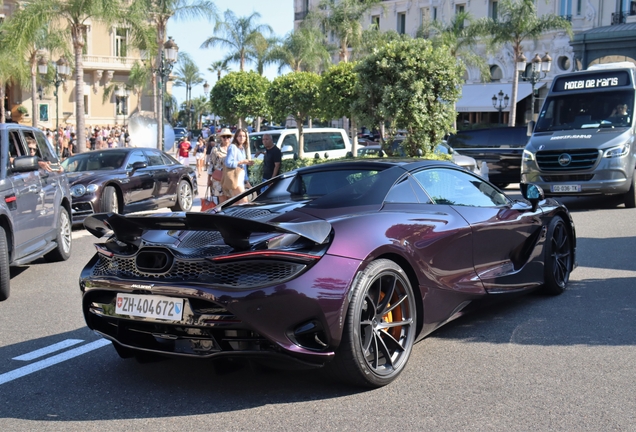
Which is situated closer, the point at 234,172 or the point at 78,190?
the point at 234,172

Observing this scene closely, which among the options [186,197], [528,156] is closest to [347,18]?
[186,197]

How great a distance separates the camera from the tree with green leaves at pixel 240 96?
4219cm

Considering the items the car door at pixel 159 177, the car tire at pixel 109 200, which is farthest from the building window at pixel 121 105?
the car tire at pixel 109 200

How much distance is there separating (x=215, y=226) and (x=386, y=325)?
119cm

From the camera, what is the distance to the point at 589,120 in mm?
15812

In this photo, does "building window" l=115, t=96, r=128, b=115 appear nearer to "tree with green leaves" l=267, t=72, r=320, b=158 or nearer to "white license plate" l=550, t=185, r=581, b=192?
A: "tree with green leaves" l=267, t=72, r=320, b=158

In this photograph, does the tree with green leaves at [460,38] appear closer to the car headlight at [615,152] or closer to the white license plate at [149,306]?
the car headlight at [615,152]

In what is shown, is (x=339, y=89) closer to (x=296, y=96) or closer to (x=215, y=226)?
(x=296, y=96)

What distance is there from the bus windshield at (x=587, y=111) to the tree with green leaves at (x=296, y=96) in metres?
11.9

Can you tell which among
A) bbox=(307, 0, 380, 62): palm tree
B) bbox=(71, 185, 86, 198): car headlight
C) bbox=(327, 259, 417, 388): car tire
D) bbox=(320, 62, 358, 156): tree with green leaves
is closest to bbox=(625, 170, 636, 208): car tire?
bbox=(320, 62, 358, 156): tree with green leaves

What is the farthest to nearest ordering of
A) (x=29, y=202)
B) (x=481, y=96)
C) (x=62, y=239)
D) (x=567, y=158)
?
(x=481, y=96) < (x=567, y=158) < (x=62, y=239) < (x=29, y=202)

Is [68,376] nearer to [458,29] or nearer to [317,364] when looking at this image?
[317,364]

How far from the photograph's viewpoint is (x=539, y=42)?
5538 cm

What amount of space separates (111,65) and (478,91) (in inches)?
1303
